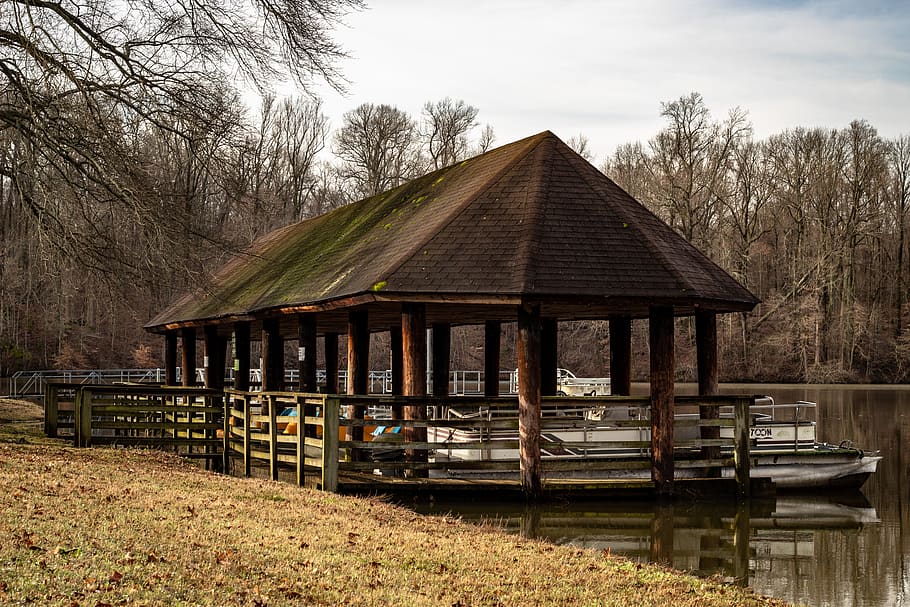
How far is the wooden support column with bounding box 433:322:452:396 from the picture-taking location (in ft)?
79.3

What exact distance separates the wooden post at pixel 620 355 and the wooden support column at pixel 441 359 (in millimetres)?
5103

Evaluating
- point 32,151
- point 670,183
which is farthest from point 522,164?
point 670,183

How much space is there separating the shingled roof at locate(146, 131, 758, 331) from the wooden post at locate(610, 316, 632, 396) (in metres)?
0.61

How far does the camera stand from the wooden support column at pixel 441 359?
24.2 meters

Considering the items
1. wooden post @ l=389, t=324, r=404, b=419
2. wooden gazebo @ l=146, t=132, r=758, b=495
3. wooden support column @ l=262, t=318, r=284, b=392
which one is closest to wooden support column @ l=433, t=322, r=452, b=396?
wooden post @ l=389, t=324, r=404, b=419

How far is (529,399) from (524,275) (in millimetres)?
1788

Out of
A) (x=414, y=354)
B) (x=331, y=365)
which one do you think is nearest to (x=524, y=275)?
(x=414, y=354)

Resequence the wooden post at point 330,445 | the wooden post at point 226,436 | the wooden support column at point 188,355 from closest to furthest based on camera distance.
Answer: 1. the wooden post at point 330,445
2. the wooden post at point 226,436
3. the wooden support column at point 188,355

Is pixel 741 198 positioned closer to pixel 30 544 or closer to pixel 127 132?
pixel 127 132

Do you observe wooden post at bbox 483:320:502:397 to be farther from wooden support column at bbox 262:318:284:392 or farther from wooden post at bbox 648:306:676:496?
wooden post at bbox 648:306:676:496

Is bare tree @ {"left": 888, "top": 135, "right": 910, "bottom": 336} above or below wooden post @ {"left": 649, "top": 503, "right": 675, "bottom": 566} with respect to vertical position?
above

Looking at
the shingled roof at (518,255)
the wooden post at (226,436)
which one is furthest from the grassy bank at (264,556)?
the wooden post at (226,436)

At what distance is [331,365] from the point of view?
2727 centimetres

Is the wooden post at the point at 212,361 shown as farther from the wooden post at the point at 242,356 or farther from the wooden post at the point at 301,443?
the wooden post at the point at 301,443
